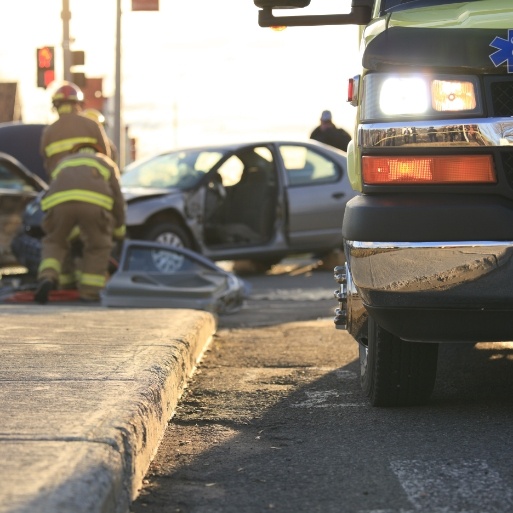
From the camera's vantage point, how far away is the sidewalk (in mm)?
3617

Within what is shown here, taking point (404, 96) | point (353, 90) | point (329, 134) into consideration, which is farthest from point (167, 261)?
point (329, 134)

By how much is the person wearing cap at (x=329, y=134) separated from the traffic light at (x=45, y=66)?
24.0 ft

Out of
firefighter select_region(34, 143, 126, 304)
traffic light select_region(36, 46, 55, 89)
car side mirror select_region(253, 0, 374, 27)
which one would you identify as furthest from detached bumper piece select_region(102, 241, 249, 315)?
traffic light select_region(36, 46, 55, 89)

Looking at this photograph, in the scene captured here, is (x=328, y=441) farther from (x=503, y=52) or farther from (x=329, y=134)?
(x=329, y=134)

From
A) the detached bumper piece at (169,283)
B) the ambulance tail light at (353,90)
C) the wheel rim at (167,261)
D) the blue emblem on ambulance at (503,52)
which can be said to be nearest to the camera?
the blue emblem on ambulance at (503,52)

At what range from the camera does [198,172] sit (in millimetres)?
14156

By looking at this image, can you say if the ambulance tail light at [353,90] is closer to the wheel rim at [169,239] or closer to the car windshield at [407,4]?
the car windshield at [407,4]

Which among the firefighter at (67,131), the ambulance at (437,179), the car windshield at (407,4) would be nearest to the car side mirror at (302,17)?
the car windshield at (407,4)

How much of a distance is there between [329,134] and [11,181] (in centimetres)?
585

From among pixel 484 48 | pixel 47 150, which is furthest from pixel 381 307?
pixel 47 150

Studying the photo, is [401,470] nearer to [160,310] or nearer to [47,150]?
[160,310]

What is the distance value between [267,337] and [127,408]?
400 centimetres

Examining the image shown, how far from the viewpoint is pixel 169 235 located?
1356cm

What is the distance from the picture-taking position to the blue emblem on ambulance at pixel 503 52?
190 inches
